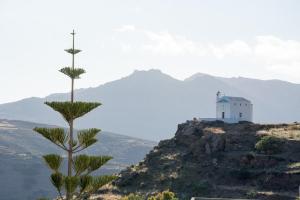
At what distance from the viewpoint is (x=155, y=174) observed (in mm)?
66312

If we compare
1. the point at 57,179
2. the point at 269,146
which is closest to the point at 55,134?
the point at 57,179

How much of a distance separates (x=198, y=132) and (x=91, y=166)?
5191cm

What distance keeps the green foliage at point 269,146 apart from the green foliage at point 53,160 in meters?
45.0

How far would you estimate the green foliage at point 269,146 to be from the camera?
63.3m

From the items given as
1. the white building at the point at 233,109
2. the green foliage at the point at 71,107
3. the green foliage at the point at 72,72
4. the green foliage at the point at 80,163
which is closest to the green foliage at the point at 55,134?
the green foliage at the point at 71,107

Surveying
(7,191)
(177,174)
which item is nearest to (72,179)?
(177,174)

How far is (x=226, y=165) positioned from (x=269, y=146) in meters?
5.08

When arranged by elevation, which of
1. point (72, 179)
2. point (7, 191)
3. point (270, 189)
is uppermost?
point (72, 179)

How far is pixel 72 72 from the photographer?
22.3 meters

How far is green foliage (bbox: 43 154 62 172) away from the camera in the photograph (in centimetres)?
2075

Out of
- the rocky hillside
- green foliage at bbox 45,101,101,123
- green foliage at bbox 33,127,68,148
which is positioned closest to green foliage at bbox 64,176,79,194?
green foliage at bbox 33,127,68,148

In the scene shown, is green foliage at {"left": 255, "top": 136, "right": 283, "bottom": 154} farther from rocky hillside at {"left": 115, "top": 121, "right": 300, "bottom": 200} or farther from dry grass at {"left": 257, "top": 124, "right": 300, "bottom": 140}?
dry grass at {"left": 257, "top": 124, "right": 300, "bottom": 140}

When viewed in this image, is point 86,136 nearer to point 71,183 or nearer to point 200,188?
point 71,183

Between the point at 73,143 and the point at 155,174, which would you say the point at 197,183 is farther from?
the point at 73,143
